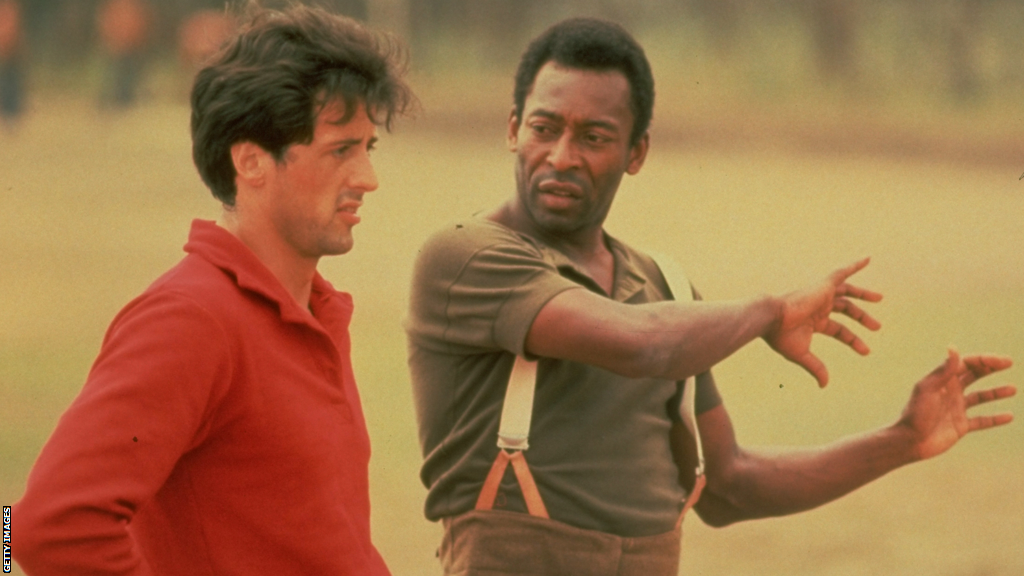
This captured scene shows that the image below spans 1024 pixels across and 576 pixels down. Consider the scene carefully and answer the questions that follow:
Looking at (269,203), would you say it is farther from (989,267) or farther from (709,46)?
(709,46)

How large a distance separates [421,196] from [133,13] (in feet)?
31.4

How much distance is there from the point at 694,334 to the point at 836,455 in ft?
2.24

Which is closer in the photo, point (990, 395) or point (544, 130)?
point (544, 130)

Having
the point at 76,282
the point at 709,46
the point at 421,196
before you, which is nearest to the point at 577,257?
the point at 76,282

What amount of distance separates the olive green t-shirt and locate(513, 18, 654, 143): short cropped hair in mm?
359

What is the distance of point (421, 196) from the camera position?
16.2 m

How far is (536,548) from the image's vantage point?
2674 mm

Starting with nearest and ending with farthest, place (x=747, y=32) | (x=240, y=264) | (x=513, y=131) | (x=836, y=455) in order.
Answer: (x=240, y=264), (x=513, y=131), (x=836, y=455), (x=747, y=32)

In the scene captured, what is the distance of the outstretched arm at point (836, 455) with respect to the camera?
3.16 meters

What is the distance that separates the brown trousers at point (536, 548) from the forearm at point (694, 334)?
322mm

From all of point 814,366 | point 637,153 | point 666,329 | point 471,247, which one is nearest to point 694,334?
point 666,329

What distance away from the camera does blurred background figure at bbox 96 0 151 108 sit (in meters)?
21.5

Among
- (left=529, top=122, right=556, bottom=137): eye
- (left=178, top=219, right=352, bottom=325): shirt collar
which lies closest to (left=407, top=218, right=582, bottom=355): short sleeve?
(left=529, top=122, right=556, bottom=137): eye

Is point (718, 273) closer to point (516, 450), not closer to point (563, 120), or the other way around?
point (563, 120)
